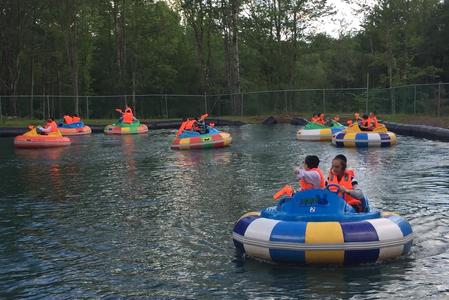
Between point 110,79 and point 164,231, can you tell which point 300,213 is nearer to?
point 164,231

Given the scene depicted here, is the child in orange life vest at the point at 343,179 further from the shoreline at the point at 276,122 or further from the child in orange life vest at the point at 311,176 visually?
the shoreline at the point at 276,122

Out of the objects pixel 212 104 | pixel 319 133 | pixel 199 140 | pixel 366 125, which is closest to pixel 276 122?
pixel 212 104

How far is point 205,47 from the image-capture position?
5422 cm

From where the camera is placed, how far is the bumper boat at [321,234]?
7055 mm

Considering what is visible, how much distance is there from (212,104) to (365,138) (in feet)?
79.3

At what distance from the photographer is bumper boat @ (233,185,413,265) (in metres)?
7.05

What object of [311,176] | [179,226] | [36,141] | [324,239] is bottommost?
[179,226]

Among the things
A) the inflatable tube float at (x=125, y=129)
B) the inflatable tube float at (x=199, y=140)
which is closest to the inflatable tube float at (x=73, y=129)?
the inflatable tube float at (x=125, y=129)

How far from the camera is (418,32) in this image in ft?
150

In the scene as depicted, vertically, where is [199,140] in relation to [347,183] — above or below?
below

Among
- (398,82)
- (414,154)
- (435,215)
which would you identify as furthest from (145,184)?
(398,82)

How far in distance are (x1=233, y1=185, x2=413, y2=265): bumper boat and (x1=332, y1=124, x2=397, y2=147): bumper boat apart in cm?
1380

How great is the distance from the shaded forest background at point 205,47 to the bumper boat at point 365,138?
20338 mm

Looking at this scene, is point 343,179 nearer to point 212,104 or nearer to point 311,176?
point 311,176
